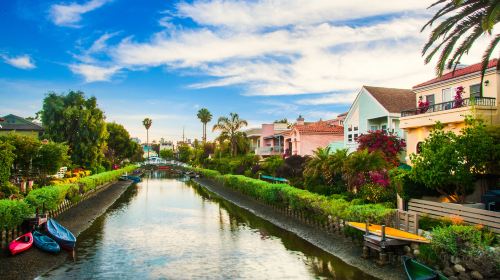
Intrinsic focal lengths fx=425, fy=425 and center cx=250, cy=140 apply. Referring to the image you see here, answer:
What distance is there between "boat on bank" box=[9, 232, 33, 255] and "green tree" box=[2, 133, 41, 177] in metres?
19.5

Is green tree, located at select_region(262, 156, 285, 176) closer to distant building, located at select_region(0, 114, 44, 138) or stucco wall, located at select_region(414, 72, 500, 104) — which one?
stucco wall, located at select_region(414, 72, 500, 104)

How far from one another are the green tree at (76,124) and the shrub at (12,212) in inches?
1509

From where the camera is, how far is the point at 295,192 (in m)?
34.4

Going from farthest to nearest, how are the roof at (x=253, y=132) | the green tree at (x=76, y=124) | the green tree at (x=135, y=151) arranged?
the green tree at (x=135, y=151), the roof at (x=253, y=132), the green tree at (x=76, y=124)

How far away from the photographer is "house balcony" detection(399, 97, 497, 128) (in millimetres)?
26558

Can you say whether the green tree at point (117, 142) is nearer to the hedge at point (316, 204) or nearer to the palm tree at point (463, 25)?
the hedge at point (316, 204)

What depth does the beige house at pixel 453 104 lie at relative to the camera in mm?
26781

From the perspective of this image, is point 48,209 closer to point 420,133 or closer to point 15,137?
point 15,137

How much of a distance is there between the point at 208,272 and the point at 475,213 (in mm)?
12371

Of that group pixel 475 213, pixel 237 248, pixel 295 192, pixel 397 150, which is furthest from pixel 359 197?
pixel 475 213

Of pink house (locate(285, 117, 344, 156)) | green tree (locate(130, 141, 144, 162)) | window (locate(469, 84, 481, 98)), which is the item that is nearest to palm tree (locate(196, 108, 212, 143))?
green tree (locate(130, 141, 144, 162))

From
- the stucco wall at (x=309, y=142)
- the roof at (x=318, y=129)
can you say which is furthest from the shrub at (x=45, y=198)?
the roof at (x=318, y=129)

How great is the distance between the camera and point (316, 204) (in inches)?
1186

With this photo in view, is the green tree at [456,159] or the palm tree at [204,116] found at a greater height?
the palm tree at [204,116]
